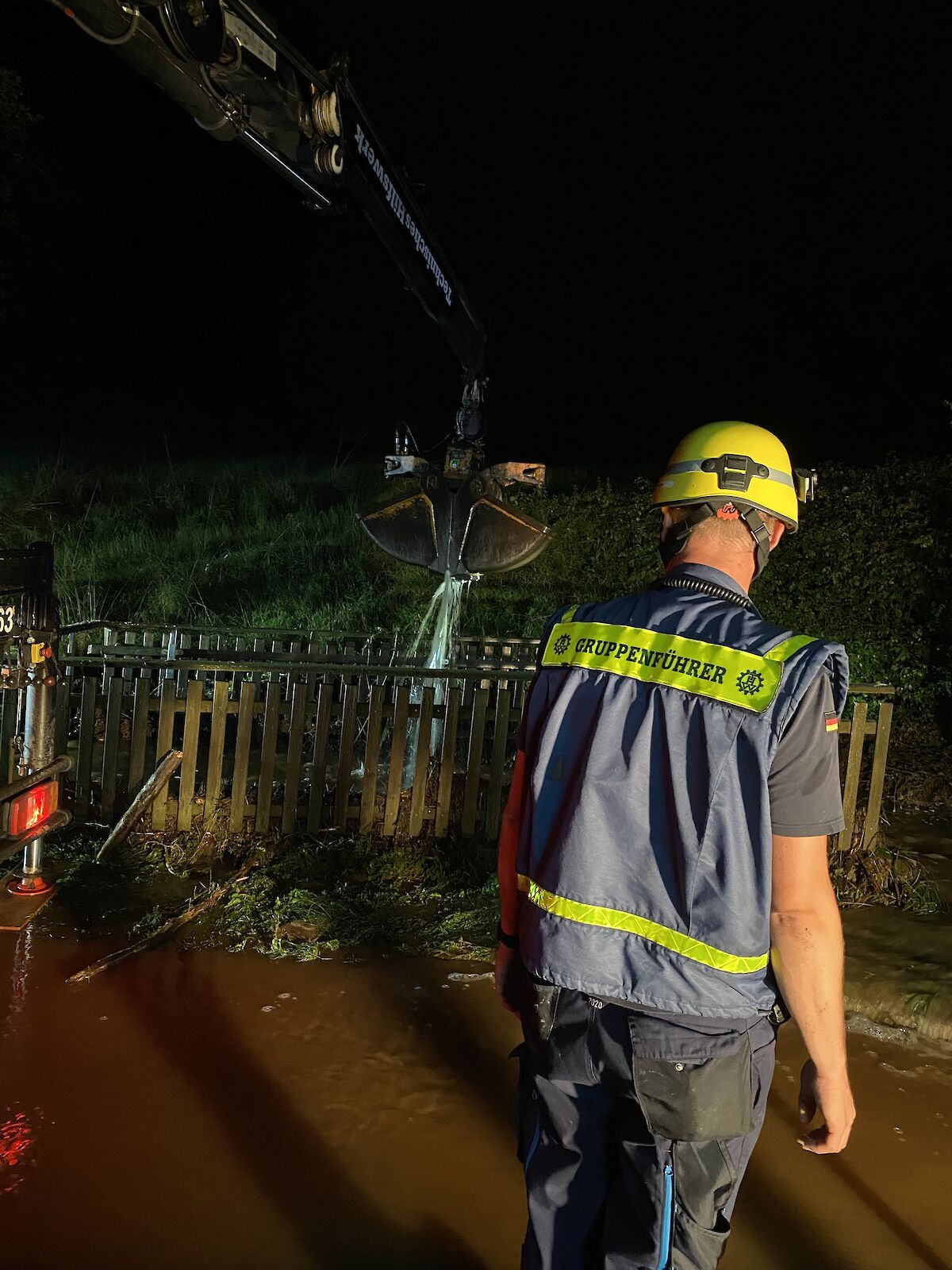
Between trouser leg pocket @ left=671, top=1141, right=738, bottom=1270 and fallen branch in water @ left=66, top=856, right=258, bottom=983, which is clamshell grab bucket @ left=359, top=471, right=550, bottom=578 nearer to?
fallen branch in water @ left=66, top=856, right=258, bottom=983

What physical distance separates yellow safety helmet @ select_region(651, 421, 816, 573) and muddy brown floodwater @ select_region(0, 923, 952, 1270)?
2.10m

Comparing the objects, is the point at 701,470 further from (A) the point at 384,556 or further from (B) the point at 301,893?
(A) the point at 384,556

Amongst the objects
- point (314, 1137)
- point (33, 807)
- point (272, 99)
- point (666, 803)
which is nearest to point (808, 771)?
point (666, 803)

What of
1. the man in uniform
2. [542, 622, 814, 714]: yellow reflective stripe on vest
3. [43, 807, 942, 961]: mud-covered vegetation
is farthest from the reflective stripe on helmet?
[43, 807, 942, 961]: mud-covered vegetation

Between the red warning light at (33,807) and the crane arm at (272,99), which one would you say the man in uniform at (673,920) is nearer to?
the red warning light at (33,807)

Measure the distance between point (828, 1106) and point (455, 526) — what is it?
519cm

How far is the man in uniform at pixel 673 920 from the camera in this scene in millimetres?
1671

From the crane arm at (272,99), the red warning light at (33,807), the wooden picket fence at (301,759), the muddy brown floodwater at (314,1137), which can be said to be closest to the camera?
the muddy brown floodwater at (314,1137)

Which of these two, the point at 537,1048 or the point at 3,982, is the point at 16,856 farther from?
the point at 537,1048

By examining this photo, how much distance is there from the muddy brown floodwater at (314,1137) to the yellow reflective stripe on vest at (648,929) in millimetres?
1402

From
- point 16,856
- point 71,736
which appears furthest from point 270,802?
point 71,736

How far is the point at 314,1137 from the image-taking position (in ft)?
9.77

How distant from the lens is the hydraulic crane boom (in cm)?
341

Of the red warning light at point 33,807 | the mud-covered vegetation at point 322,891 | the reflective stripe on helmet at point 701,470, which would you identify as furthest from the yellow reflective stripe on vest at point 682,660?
the mud-covered vegetation at point 322,891
